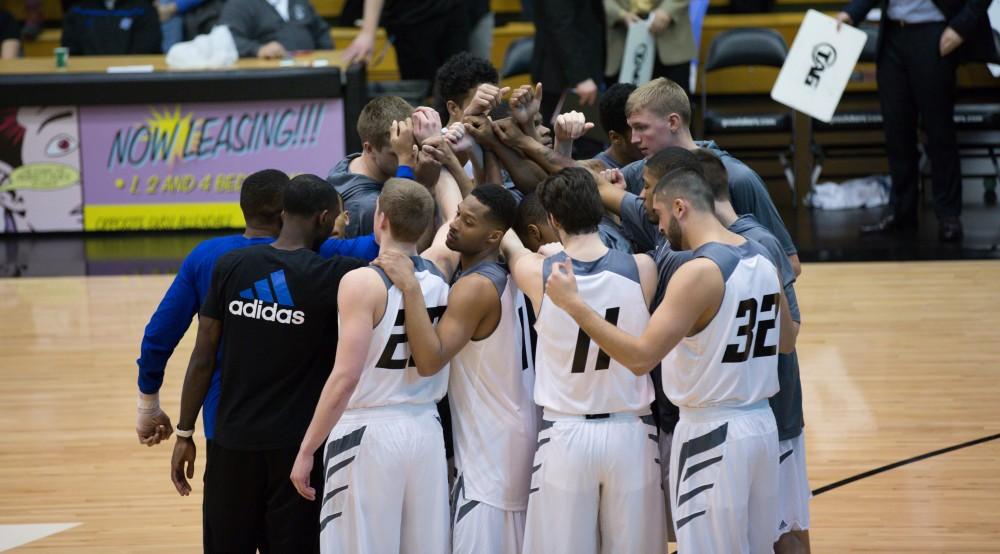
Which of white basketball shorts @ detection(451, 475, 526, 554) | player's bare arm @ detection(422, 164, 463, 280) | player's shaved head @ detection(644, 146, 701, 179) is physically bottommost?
white basketball shorts @ detection(451, 475, 526, 554)

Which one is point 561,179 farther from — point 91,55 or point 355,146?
point 91,55

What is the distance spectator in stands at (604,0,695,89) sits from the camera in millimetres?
9992

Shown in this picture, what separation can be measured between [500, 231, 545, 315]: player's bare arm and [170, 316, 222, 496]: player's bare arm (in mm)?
953

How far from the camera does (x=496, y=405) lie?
4109 mm

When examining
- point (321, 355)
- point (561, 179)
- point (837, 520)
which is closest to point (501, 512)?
point (321, 355)

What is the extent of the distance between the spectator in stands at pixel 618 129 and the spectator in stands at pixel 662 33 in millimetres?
5168

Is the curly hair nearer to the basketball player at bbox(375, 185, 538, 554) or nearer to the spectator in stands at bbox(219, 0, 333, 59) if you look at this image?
the basketball player at bbox(375, 185, 538, 554)

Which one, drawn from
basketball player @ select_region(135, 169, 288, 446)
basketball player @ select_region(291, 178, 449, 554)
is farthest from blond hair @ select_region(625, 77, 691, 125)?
basketball player @ select_region(135, 169, 288, 446)

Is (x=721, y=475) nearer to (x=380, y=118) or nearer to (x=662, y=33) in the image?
(x=380, y=118)

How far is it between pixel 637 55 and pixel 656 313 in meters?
6.41

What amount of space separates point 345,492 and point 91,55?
341 inches

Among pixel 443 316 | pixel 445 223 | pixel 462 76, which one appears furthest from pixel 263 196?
pixel 462 76

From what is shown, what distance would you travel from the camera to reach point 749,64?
1155 cm

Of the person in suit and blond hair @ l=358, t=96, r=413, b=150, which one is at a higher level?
blond hair @ l=358, t=96, r=413, b=150
